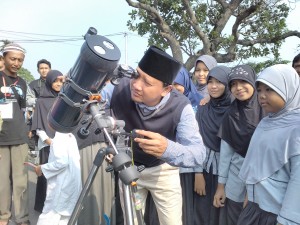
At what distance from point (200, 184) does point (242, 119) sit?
0.70m

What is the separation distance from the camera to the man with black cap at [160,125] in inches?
67.2

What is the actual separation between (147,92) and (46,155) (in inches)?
90.2

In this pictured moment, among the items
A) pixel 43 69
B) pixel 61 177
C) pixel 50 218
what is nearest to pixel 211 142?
pixel 61 177

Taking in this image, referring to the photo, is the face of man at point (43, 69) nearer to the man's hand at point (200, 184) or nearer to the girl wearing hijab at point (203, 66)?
the girl wearing hijab at point (203, 66)

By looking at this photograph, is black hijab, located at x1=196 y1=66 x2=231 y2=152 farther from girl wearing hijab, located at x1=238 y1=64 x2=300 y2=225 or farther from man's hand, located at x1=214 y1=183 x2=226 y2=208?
girl wearing hijab, located at x1=238 y1=64 x2=300 y2=225

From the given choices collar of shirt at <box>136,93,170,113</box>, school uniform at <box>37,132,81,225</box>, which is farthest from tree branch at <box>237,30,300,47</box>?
collar of shirt at <box>136,93,170,113</box>

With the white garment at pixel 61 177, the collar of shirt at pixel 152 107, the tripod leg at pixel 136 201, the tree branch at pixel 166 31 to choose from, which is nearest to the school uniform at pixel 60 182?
the white garment at pixel 61 177

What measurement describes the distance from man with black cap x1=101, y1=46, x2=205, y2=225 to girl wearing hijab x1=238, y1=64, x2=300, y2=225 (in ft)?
1.12

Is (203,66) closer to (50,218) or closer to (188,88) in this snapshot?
(188,88)

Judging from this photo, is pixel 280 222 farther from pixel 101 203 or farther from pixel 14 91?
pixel 14 91

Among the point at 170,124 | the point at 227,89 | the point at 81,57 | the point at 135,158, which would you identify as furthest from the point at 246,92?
the point at 81,57

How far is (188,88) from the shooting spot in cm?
334

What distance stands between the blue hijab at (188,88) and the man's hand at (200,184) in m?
0.71

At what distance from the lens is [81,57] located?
147 centimetres
